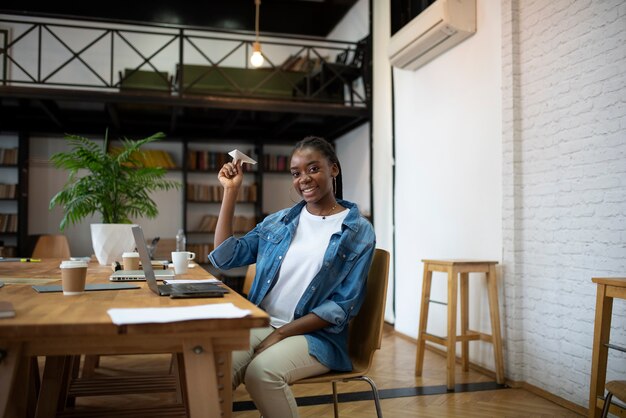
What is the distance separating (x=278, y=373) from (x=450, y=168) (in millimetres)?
3187

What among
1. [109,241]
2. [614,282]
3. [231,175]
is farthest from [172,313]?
[614,282]

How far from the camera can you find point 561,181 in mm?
3229

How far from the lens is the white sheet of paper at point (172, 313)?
1.08 meters

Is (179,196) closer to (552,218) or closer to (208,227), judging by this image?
(208,227)

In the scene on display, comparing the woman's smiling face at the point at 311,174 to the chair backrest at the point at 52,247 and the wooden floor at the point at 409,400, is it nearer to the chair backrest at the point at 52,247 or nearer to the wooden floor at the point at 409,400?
the wooden floor at the point at 409,400

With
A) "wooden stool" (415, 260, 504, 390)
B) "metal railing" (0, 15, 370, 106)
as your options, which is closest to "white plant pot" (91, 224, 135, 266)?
"wooden stool" (415, 260, 504, 390)

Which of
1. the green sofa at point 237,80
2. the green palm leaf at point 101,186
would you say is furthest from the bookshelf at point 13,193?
the green palm leaf at point 101,186

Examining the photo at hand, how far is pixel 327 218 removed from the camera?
2.10 meters

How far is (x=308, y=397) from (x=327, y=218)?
1.58 metres

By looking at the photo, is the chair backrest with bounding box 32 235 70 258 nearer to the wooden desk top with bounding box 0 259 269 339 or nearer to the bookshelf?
the bookshelf

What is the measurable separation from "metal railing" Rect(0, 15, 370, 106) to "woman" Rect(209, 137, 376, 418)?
3912mm

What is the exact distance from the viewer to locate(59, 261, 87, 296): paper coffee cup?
57.6 inches

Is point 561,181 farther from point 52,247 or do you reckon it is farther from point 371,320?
point 52,247

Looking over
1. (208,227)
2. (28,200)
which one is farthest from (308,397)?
(28,200)
